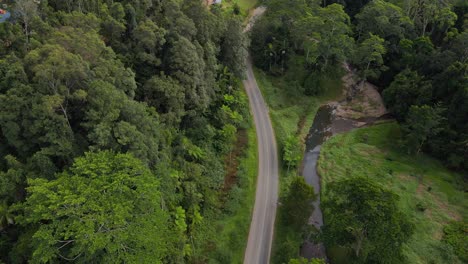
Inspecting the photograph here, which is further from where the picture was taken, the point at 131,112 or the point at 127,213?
the point at 131,112

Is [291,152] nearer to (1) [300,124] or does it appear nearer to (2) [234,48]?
(1) [300,124]

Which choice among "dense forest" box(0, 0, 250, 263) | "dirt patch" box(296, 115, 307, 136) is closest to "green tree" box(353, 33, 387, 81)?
"dirt patch" box(296, 115, 307, 136)

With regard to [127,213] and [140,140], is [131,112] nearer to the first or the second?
[140,140]

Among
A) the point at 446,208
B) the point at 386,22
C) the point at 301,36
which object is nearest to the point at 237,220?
the point at 446,208

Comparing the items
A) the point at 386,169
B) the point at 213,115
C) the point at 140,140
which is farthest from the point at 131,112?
the point at 386,169

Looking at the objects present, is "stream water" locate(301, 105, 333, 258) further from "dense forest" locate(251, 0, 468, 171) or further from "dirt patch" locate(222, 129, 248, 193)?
"dirt patch" locate(222, 129, 248, 193)

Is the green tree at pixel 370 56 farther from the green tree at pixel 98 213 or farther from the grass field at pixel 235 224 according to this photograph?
the green tree at pixel 98 213
